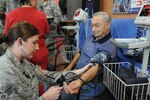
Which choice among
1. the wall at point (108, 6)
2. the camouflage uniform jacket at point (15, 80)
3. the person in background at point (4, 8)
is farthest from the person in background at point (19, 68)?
the wall at point (108, 6)

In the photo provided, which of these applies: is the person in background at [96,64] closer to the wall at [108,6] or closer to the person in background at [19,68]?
the person in background at [19,68]

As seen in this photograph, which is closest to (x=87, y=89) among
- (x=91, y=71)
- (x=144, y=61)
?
(x=91, y=71)

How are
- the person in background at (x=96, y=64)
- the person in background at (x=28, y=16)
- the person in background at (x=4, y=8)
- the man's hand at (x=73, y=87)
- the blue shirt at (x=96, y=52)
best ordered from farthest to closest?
1. the person in background at (x=4, y=8)
2. the person in background at (x=28, y=16)
3. the blue shirt at (x=96, y=52)
4. the person in background at (x=96, y=64)
5. the man's hand at (x=73, y=87)

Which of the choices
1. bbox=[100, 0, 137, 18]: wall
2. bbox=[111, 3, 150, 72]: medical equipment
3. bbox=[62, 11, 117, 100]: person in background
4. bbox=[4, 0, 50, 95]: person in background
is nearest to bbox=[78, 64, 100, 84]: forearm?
bbox=[62, 11, 117, 100]: person in background

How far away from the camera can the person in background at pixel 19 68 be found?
1262mm

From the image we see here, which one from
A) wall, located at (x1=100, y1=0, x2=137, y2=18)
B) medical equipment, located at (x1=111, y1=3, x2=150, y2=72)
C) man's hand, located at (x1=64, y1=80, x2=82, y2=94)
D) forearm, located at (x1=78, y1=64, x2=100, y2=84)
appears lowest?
man's hand, located at (x1=64, y1=80, x2=82, y2=94)

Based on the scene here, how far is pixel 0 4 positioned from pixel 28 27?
2.38 metres

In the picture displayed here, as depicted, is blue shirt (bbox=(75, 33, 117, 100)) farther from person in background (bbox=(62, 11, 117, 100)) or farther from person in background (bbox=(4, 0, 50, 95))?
person in background (bbox=(4, 0, 50, 95))

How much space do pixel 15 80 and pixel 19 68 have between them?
105mm

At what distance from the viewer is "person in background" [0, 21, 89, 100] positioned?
1262 mm

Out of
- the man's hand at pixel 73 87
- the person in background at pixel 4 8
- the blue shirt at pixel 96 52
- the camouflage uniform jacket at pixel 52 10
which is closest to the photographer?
the man's hand at pixel 73 87

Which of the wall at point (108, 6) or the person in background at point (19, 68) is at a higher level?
the wall at point (108, 6)

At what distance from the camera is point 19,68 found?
53.6 inches

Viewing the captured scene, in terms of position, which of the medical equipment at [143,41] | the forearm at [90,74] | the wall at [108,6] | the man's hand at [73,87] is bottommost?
the man's hand at [73,87]
